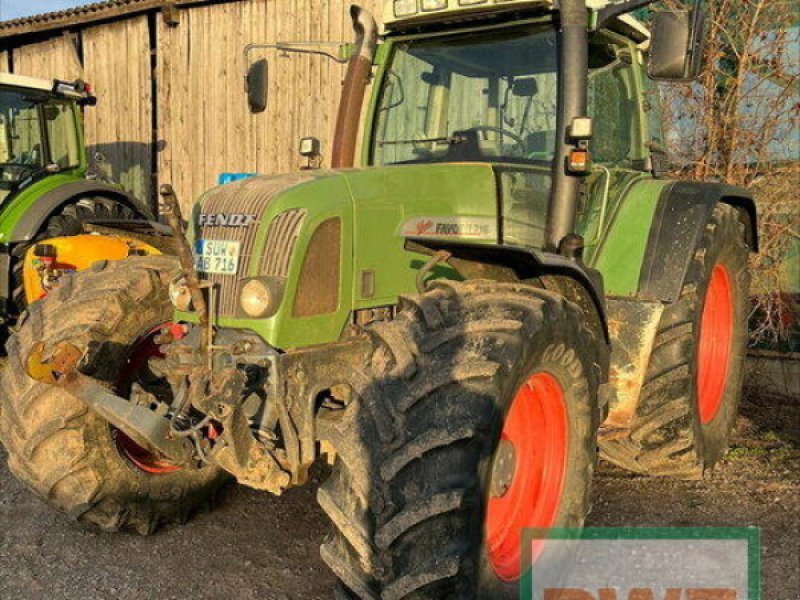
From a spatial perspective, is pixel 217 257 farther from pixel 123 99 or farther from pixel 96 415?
pixel 123 99

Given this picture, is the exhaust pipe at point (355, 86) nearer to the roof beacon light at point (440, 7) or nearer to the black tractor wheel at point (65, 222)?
the roof beacon light at point (440, 7)

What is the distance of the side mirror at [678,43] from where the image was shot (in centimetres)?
329

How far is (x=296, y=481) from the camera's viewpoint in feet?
9.31

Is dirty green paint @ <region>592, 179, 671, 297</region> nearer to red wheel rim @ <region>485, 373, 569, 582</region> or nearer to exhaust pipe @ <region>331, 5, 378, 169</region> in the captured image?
red wheel rim @ <region>485, 373, 569, 582</region>

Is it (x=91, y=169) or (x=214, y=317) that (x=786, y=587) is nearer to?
(x=214, y=317)

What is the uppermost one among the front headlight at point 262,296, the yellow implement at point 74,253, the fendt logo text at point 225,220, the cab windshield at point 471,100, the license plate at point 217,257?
the cab windshield at point 471,100

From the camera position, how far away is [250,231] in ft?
9.62

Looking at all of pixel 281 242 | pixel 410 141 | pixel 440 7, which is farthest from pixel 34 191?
pixel 281 242

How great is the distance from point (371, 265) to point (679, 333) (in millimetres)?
1636

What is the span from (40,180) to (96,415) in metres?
4.56

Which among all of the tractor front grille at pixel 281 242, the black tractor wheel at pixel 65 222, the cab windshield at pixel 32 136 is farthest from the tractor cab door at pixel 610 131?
the cab windshield at pixel 32 136

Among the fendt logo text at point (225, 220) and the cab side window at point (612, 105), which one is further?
the cab side window at point (612, 105)

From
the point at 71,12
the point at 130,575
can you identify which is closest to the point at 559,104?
the point at 130,575

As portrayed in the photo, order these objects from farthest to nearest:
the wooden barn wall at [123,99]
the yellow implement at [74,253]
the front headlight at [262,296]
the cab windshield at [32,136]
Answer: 1. the wooden barn wall at [123,99]
2. the cab windshield at [32,136]
3. the yellow implement at [74,253]
4. the front headlight at [262,296]
